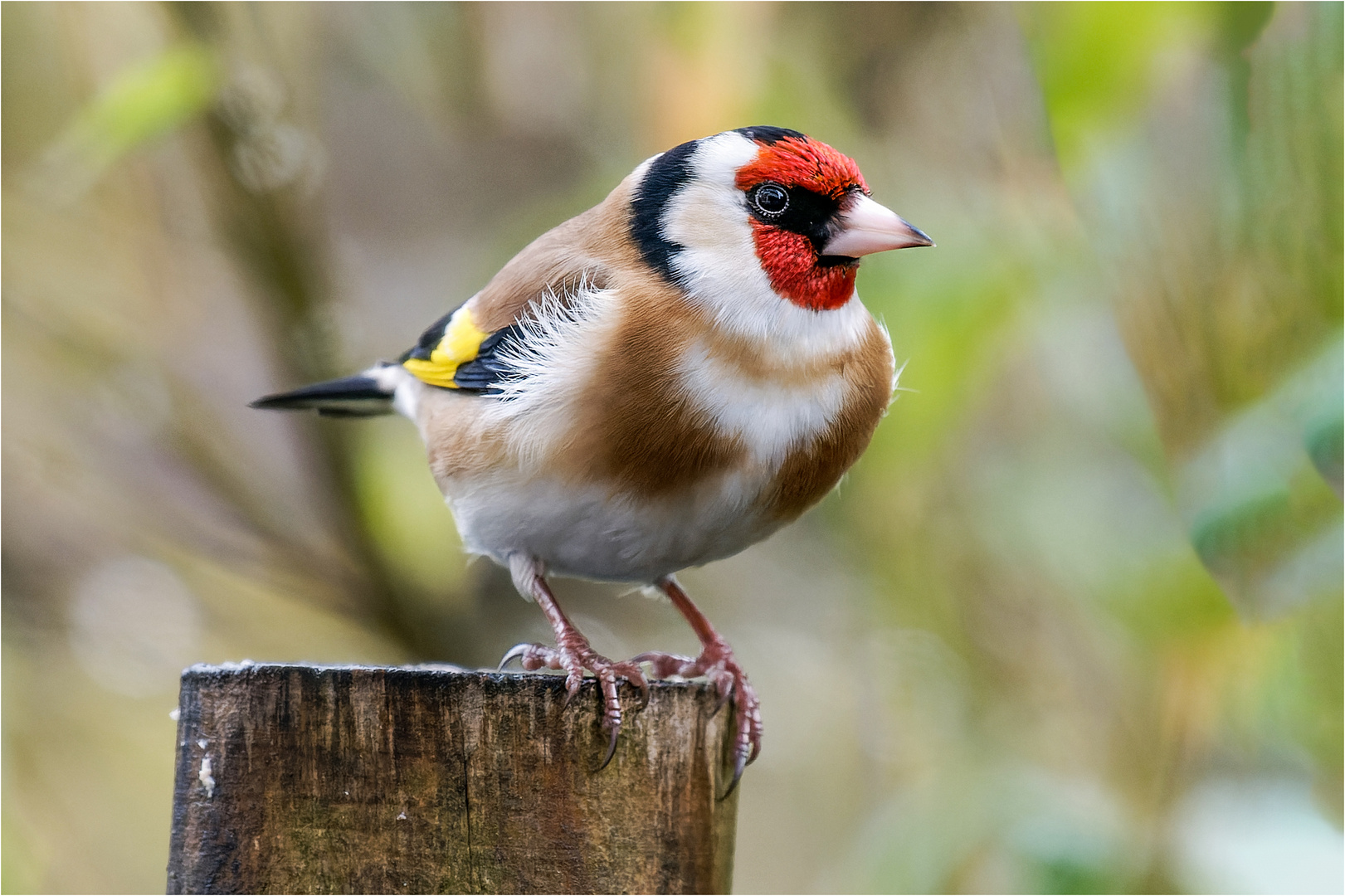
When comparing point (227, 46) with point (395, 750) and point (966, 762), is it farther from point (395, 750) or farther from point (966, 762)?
point (966, 762)

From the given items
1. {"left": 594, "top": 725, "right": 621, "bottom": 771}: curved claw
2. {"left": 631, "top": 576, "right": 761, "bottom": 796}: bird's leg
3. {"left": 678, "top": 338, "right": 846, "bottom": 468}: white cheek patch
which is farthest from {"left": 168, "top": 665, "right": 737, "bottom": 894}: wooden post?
{"left": 678, "top": 338, "right": 846, "bottom": 468}: white cheek patch

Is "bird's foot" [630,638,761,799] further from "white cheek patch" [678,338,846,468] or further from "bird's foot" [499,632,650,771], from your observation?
"white cheek patch" [678,338,846,468]

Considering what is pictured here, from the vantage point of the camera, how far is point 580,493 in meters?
2.75

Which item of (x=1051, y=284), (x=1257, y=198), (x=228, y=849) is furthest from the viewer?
(x=1051, y=284)

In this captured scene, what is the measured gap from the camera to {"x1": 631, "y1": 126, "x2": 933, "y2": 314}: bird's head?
9.01ft

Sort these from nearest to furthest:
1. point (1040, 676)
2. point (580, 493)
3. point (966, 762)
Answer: point (580, 493) < point (966, 762) < point (1040, 676)

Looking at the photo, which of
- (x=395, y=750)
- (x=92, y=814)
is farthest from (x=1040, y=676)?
(x=92, y=814)

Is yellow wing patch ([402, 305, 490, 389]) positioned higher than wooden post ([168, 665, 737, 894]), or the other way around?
yellow wing patch ([402, 305, 490, 389])

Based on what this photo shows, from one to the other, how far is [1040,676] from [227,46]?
11.0 feet

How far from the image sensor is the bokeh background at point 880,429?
303cm

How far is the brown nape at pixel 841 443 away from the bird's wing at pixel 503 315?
2.02 feet

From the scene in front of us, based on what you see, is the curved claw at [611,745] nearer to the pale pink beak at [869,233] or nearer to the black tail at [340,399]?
the pale pink beak at [869,233]

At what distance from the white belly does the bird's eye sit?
596 mm

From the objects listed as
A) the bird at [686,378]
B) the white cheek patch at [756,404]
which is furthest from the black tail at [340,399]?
the white cheek patch at [756,404]
